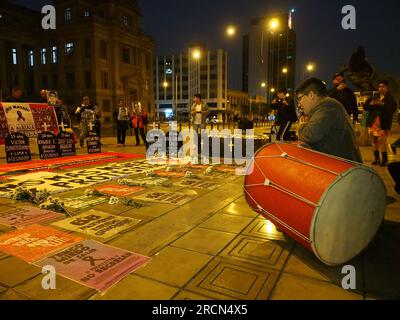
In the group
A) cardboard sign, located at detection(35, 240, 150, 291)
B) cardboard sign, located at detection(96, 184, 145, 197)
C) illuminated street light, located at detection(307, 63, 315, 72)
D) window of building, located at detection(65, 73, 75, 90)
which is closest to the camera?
cardboard sign, located at detection(35, 240, 150, 291)

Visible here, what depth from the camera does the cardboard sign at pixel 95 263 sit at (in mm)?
2734

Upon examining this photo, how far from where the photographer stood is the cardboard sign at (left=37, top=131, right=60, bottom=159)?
9477 mm

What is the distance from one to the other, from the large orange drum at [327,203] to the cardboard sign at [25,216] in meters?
3.06

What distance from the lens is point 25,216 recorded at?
4.33 meters

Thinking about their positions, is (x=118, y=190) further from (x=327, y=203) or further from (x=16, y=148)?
(x=16, y=148)

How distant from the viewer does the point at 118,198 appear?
517 cm

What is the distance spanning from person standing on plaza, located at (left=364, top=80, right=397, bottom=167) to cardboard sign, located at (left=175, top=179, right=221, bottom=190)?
15.3ft

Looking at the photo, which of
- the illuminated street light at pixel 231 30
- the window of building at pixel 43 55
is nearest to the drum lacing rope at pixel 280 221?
the illuminated street light at pixel 231 30

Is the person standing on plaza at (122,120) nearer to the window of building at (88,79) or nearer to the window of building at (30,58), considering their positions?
the window of building at (88,79)

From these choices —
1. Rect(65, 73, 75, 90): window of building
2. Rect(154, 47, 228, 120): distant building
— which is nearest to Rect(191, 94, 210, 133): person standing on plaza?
Rect(65, 73, 75, 90): window of building

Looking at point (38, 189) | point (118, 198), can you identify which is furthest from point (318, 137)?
point (38, 189)

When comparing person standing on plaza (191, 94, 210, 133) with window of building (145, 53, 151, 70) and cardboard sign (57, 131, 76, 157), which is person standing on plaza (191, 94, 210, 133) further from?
window of building (145, 53, 151, 70)

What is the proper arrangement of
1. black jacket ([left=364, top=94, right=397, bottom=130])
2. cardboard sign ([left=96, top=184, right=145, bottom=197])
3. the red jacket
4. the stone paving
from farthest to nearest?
the red jacket → black jacket ([left=364, top=94, right=397, bottom=130]) → cardboard sign ([left=96, top=184, right=145, bottom=197]) → the stone paving

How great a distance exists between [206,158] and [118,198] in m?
5.12
